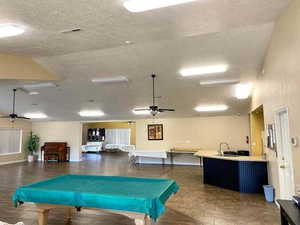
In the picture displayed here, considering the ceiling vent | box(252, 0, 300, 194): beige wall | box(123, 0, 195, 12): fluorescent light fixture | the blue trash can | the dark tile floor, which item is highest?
the ceiling vent

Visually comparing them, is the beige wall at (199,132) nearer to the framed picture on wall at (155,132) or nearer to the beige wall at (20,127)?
the framed picture on wall at (155,132)

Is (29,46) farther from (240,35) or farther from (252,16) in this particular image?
(240,35)

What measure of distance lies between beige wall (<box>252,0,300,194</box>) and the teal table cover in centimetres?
210

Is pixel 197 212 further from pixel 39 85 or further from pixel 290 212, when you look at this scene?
pixel 39 85

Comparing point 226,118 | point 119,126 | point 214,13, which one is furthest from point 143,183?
point 119,126

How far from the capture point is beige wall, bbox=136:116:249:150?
32.2 feet

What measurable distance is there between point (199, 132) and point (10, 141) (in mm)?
10321

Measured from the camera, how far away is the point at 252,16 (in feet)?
9.68

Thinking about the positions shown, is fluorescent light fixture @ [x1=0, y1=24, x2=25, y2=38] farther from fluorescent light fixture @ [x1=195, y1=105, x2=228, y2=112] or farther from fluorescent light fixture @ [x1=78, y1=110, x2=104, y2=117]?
fluorescent light fixture @ [x1=195, y1=105, x2=228, y2=112]

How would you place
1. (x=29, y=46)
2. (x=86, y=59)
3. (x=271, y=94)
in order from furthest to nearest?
(x=86, y=59)
(x=271, y=94)
(x=29, y=46)

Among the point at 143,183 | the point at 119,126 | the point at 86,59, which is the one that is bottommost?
the point at 143,183

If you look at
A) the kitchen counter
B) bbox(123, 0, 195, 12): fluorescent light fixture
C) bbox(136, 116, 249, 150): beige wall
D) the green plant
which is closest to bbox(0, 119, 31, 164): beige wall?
the green plant

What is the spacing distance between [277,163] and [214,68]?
2612mm

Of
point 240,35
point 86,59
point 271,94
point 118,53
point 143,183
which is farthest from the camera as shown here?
point 86,59
